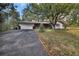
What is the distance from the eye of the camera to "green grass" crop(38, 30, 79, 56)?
2.11 metres

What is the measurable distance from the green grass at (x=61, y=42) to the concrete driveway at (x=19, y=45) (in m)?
0.09

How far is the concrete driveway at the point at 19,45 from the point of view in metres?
2.12

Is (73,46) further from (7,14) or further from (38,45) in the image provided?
(7,14)

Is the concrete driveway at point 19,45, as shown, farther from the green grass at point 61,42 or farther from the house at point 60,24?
the house at point 60,24

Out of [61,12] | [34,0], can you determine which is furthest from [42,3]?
[61,12]

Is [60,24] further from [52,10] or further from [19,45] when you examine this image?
[19,45]

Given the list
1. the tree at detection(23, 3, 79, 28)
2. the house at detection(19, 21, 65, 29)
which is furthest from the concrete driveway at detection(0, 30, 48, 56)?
the tree at detection(23, 3, 79, 28)

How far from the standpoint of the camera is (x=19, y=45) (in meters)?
2.13

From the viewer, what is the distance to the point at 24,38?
2.14m

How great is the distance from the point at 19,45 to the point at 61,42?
476mm

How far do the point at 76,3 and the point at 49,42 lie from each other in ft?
1.75

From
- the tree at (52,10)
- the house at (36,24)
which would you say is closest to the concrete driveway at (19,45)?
the house at (36,24)

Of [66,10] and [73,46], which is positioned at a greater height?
[66,10]

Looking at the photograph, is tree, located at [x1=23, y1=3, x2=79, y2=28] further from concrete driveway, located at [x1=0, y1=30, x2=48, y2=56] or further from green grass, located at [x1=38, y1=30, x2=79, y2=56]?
concrete driveway, located at [x1=0, y1=30, x2=48, y2=56]
